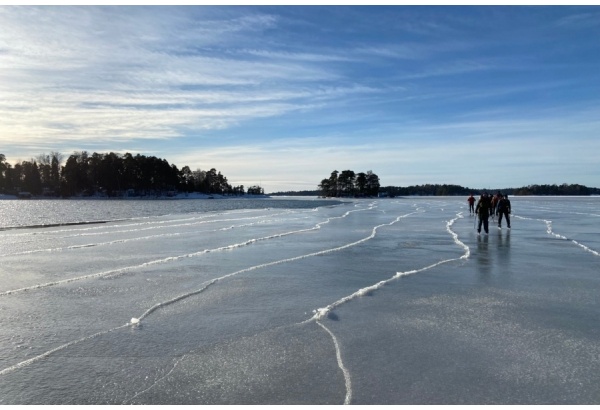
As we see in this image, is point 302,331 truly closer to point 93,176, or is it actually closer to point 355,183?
point 93,176

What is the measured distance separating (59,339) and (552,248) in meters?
14.7

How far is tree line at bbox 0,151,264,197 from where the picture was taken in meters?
132

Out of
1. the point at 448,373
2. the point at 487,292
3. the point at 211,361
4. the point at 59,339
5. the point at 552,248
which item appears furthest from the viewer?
the point at 552,248

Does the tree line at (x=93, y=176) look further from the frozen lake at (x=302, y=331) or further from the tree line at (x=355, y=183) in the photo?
the frozen lake at (x=302, y=331)

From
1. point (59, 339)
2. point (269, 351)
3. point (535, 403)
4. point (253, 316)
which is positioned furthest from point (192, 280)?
point (535, 403)

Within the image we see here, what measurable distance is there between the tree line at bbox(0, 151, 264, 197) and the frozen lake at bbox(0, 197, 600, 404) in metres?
130

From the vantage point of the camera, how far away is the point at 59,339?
18.8 ft

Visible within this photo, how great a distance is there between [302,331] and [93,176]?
140377mm

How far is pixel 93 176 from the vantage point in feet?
433

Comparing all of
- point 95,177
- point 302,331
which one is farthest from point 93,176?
point 302,331

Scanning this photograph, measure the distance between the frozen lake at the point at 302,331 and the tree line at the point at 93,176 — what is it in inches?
5109

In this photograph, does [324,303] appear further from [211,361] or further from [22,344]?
[22,344]

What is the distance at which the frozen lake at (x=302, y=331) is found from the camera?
4.26 metres

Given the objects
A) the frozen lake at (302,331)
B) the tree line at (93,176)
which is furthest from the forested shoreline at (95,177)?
the frozen lake at (302,331)
